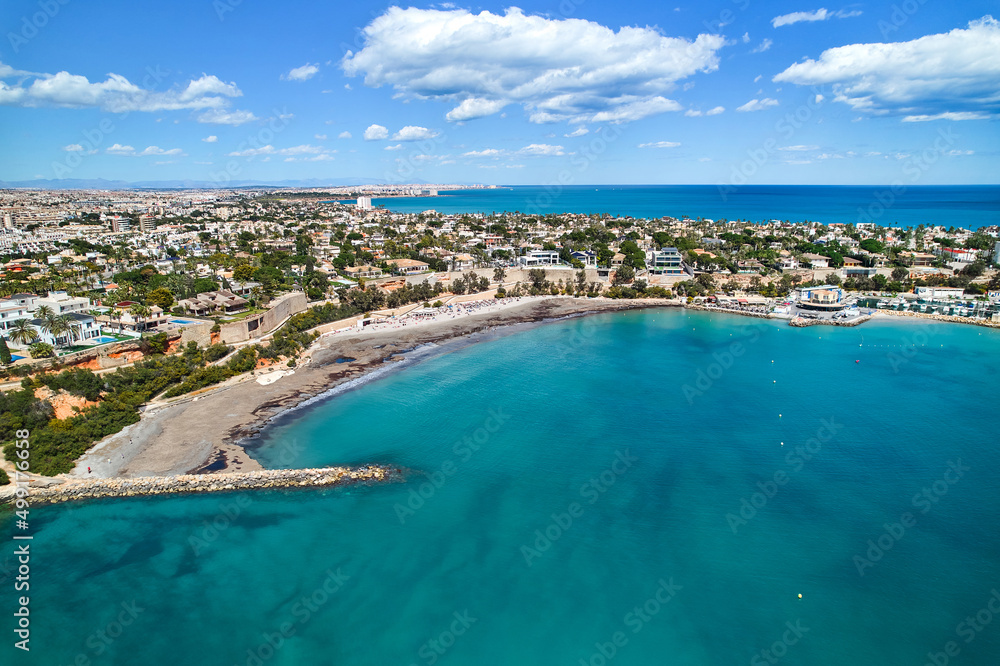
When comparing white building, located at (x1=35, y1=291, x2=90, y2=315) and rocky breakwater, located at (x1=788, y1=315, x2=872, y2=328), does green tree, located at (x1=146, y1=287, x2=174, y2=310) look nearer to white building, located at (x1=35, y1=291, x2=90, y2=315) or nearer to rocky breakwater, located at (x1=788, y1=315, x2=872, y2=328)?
white building, located at (x1=35, y1=291, x2=90, y2=315)

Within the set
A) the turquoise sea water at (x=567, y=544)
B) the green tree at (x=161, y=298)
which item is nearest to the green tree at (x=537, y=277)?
the turquoise sea water at (x=567, y=544)

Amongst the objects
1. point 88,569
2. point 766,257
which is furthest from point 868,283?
point 88,569

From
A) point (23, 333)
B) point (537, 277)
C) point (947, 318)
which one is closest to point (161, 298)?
point (23, 333)

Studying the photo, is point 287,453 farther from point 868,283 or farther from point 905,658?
point 868,283

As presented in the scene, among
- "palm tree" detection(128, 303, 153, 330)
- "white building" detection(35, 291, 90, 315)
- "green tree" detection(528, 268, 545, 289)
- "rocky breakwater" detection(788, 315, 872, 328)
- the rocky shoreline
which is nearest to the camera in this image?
"white building" detection(35, 291, 90, 315)

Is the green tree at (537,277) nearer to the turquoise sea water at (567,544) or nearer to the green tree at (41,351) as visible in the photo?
the turquoise sea water at (567,544)

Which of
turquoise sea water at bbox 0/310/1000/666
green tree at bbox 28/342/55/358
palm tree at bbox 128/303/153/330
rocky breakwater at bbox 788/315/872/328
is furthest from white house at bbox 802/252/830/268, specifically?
green tree at bbox 28/342/55/358
